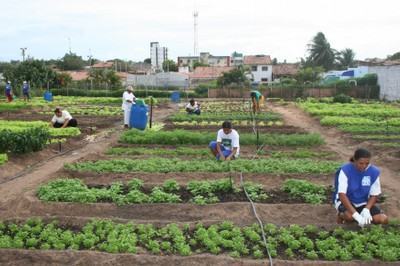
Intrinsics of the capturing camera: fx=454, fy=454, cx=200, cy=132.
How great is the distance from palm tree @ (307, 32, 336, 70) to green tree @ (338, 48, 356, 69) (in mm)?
6893

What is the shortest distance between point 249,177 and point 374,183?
332cm

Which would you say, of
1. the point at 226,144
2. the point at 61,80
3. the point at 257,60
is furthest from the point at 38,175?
the point at 257,60

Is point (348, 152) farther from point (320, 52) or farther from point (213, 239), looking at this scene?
point (320, 52)

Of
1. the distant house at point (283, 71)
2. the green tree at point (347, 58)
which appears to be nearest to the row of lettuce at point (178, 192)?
the distant house at point (283, 71)

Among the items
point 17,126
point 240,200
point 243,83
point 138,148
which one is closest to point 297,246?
point 240,200

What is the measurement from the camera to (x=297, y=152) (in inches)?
486

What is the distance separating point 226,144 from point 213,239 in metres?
4.54

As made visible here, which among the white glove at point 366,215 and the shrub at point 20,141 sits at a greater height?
the shrub at point 20,141

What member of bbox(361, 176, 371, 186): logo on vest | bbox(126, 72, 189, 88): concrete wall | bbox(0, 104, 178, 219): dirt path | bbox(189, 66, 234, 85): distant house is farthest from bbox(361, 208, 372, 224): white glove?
bbox(189, 66, 234, 85): distant house

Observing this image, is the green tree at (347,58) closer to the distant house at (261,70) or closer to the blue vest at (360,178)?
the distant house at (261,70)

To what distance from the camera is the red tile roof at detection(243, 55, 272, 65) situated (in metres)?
69.2

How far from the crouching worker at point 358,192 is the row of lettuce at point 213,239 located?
207 mm

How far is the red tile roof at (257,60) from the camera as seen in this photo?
69188 millimetres

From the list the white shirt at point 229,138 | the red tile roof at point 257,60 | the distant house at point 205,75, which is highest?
the red tile roof at point 257,60
